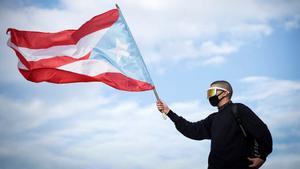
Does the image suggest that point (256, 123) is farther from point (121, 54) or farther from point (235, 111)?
point (121, 54)

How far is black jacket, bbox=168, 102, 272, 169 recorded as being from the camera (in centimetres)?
689

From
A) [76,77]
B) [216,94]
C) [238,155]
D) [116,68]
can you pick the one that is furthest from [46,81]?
[238,155]

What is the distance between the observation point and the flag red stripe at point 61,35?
10250 millimetres

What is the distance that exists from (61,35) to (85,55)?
0.81 m

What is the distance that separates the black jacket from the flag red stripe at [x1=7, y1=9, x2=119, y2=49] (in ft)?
13.7

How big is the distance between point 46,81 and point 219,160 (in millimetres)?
4498

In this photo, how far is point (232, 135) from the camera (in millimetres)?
7141

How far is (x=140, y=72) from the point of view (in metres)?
9.57

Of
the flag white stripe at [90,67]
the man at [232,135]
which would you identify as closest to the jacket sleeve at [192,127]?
the man at [232,135]

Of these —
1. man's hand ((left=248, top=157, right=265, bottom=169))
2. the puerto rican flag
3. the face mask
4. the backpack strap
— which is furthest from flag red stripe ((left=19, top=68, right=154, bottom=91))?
man's hand ((left=248, top=157, right=265, bottom=169))

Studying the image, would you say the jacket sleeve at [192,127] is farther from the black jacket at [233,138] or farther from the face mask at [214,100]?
the black jacket at [233,138]

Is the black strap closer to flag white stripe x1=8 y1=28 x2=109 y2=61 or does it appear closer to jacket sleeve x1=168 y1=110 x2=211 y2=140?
jacket sleeve x1=168 y1=110 x2=211 y2=140

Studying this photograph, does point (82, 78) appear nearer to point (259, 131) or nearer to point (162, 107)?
point (162, 107)

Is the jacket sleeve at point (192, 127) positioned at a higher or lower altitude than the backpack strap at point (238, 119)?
higher
